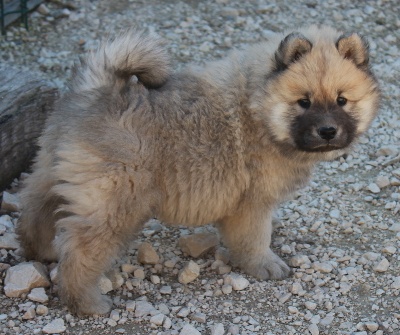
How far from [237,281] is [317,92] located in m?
1.18

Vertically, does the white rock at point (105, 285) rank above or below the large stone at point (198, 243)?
below

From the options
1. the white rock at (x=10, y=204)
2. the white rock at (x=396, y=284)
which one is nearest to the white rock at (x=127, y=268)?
the white rock at (x=10, y=204)

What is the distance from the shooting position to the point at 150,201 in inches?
157

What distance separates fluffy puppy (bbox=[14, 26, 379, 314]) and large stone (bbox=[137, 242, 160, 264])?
1.18 ft

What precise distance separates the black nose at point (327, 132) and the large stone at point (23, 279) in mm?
1746

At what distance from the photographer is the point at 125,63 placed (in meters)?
4.06

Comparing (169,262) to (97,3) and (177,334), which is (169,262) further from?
(97,3)

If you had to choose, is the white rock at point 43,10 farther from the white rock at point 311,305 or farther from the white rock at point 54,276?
the white rock at point 311,305

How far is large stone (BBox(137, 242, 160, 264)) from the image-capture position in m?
4.55

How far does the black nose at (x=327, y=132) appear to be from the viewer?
158 inches

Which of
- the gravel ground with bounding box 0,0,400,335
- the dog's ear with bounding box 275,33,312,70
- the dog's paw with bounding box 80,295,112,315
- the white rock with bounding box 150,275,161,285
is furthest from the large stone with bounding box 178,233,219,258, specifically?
the dog's ear with bounding box 275,33,312,70

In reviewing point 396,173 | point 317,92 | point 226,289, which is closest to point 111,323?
point 226,289

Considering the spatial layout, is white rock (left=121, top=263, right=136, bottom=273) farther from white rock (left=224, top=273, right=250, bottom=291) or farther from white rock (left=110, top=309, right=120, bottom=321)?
white rock (left=224, top=273, right=250, bottom=291)

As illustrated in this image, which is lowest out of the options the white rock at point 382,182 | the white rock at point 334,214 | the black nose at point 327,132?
the white rock at point 334,214
